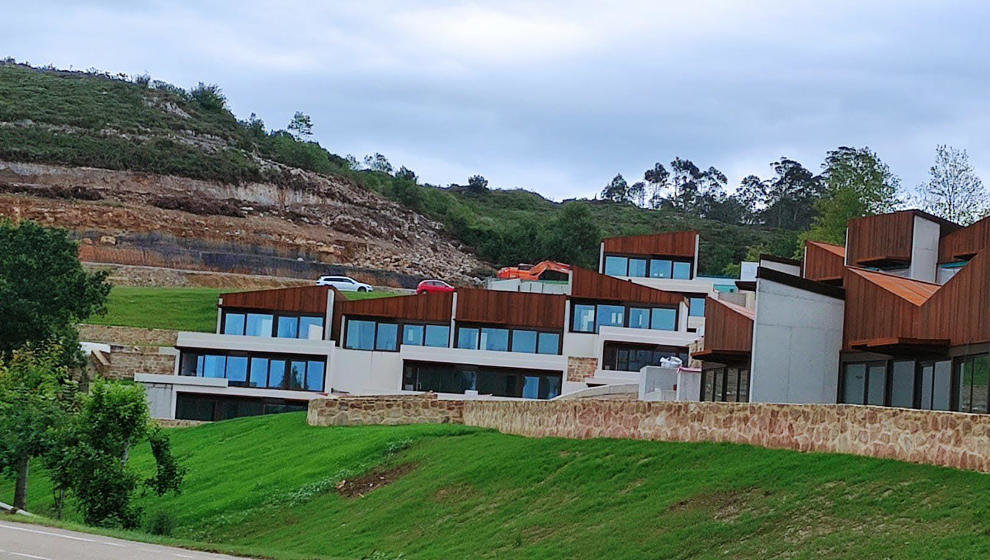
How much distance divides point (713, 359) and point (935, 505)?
20066mm

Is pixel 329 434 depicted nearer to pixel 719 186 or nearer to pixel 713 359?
pixel 713 359

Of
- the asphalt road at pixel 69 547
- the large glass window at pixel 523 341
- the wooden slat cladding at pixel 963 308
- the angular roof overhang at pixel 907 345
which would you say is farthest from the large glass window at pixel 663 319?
the asphalt road at pixel 69 547

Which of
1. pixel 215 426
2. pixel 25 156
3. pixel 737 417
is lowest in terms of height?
pixel 215 426

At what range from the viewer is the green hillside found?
127 metres

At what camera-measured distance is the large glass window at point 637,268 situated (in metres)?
79.8

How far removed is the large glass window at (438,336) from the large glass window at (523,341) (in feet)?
10.6

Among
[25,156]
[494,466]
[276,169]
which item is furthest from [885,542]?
[276,169]

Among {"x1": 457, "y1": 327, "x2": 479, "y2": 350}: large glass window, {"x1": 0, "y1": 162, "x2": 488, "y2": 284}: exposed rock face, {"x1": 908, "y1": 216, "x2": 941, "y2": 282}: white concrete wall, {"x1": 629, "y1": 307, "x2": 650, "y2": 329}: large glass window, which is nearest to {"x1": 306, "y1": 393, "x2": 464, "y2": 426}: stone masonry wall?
{"x1": 908, "y1": 216, "x2": 941, "y2": 282}: white concrete wall

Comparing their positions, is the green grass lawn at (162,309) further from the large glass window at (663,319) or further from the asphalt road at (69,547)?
the asphalt road at (69,547)

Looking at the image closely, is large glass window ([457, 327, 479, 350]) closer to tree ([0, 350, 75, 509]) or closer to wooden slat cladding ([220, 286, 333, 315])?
wooden slat cladding ([220, 286, 333, 315])

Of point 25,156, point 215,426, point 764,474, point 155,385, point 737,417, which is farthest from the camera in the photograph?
point 25,156

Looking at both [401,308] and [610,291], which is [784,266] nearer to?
[610,291]

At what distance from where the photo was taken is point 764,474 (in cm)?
2264

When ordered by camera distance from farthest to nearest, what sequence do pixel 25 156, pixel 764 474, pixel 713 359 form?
pixel 25 156 < pixel 713 359 < pixel 764 474
